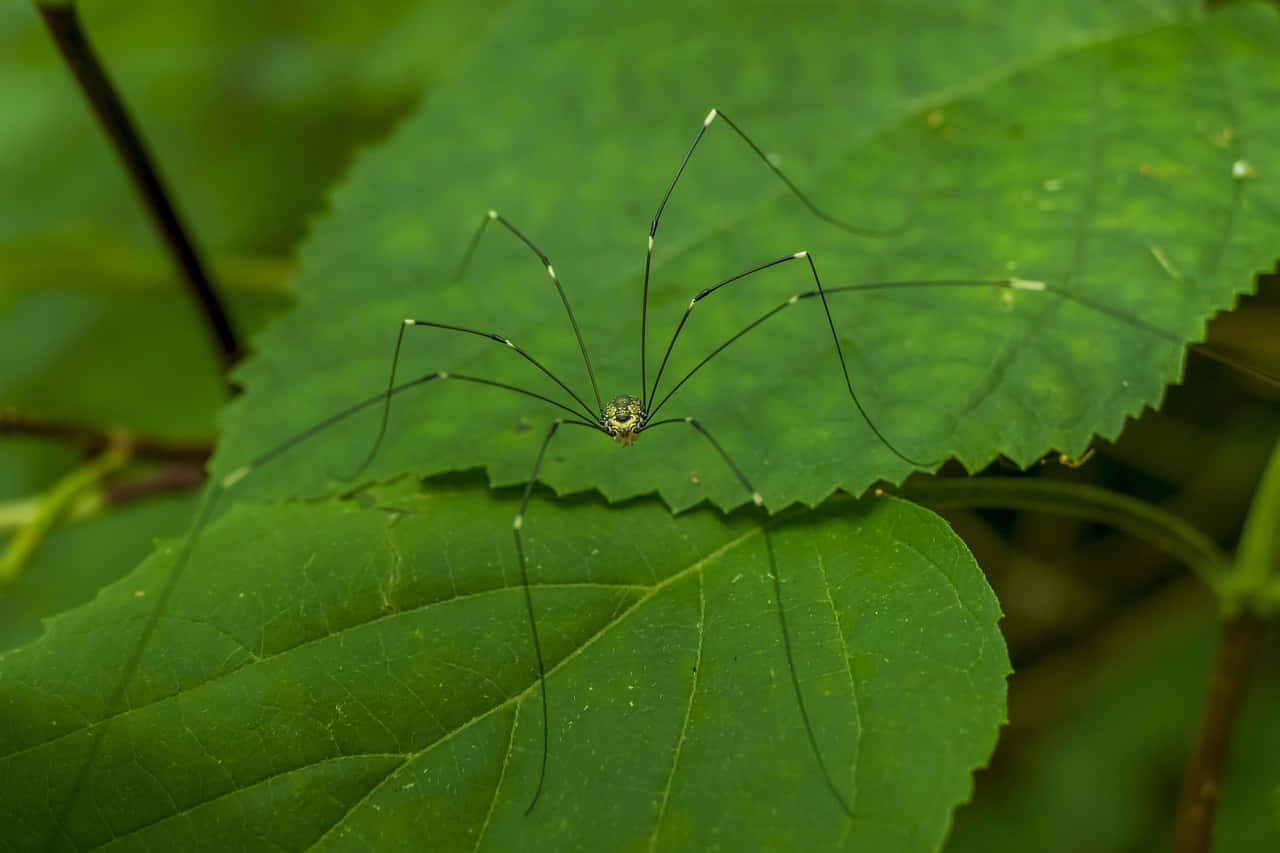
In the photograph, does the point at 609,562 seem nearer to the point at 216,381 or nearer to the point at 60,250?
the point at 60,250

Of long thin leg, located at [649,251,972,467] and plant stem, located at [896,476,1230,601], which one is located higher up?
long thin leg, located at [649,251,972,467]

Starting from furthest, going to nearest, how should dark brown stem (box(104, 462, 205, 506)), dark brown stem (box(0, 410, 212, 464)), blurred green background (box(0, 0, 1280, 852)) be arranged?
blurred green background (box(0, 0, 1280, 852))
dark brown stem (box(104, 462, 205, 506))
dark brown stem (box(0, 410, 212, 464))

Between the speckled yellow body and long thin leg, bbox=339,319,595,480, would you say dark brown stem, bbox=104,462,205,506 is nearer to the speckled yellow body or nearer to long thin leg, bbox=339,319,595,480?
long thin leg, bbox=339,319,595,480

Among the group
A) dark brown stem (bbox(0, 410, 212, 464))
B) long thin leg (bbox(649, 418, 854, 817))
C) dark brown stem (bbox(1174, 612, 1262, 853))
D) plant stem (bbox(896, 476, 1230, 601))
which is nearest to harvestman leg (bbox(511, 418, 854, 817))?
long thin leg (bbox(649, 418, 854, 817))

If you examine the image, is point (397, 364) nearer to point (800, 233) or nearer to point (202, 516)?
point (202, 516)

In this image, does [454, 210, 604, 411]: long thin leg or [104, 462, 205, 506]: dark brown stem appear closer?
[454, 210, 604, 411]: long thin leg

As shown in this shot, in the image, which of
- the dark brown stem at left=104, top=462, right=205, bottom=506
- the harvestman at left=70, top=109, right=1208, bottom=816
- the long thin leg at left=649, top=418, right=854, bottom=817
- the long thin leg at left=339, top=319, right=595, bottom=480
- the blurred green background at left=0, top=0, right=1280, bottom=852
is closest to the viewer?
the long thin leg at left=649, top=418, right=854, bottom=817

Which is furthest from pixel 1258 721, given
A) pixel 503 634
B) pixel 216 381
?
pixel 216 381

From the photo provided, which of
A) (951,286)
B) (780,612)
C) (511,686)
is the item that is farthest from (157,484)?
(951,286)
